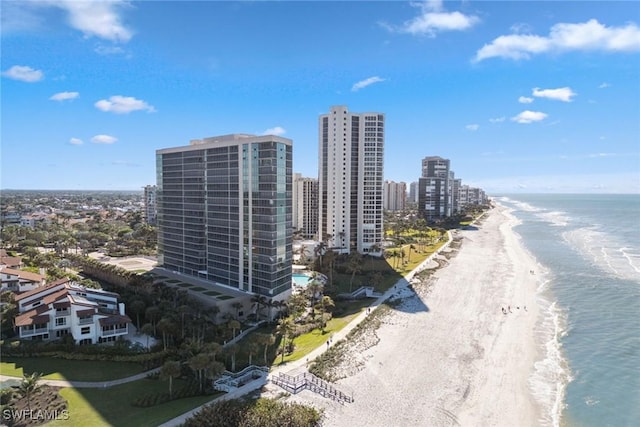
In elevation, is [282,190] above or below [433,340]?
above

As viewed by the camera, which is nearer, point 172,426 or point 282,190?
point 172,426

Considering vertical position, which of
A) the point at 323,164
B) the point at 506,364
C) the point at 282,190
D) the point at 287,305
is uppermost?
the point at 323,164

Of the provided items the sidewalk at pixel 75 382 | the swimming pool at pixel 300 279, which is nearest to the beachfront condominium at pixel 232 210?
the swimming pool at pixel 300 279

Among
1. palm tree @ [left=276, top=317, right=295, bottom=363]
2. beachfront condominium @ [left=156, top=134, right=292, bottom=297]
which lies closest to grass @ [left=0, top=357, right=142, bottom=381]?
palm tree @ [left=276, top=317, right=295, bottom=363]

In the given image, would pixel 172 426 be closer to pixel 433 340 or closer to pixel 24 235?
pixel 433 340

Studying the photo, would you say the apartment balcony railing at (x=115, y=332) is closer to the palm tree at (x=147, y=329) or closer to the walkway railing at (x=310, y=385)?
the palm tree at (x=147, y=329)

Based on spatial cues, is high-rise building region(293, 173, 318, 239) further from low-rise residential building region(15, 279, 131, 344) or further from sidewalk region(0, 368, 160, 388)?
sidewalk region(0, 368, 160, 388)

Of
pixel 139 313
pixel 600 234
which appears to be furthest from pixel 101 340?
pixel 600 234

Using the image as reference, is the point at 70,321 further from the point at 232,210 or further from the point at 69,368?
the point at 232,210
